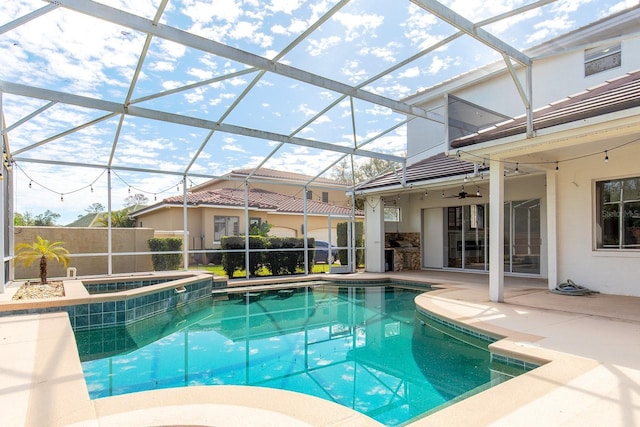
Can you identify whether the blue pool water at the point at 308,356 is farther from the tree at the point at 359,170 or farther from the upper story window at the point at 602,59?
the tree at the point at 359,170

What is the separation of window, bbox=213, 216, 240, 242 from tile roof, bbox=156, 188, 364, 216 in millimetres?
831

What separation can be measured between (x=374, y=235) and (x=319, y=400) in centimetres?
1115

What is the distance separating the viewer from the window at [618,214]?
27.3 feet

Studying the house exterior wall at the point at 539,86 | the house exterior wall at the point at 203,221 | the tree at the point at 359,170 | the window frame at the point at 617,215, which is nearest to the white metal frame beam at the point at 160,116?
the house exterior wall at the point at 539,86

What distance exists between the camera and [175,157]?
11031 millimetres

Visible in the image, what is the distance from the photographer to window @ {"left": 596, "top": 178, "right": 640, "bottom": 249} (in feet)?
27.3

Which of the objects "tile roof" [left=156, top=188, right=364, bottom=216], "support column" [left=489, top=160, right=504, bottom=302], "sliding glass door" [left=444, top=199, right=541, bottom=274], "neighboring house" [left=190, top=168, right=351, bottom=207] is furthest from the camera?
"tile roof" [left=156, top=188, right=364, bottom=216]

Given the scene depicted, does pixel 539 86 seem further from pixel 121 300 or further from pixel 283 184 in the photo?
pixel 121 300

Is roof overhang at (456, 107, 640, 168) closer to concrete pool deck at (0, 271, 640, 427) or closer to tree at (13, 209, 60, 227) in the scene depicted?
concrete pool deck at (0, 271, 640, 427)

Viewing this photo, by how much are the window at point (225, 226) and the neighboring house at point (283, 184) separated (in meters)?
1.65

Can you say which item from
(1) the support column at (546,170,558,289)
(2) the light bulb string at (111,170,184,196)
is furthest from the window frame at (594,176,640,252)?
(2) the light bulb string at (111,170,184,196)

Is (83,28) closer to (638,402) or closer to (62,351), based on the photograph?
(62,351)

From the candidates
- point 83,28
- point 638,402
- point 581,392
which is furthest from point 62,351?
point 638,402

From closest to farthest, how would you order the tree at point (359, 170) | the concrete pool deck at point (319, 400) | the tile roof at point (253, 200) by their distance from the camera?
the concrete pool deck at point (319, 400) < the tile roof at point (253, 200) < the tree at point (359, 170)
